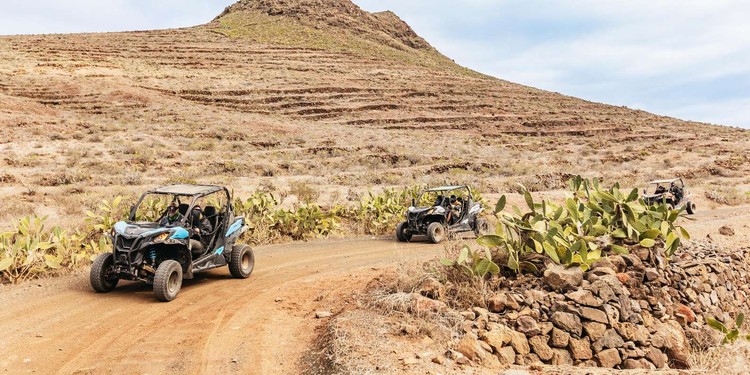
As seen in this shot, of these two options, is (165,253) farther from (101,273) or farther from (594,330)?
(594,330)

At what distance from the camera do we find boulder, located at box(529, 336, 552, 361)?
5301mm

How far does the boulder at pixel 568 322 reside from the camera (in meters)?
5.52

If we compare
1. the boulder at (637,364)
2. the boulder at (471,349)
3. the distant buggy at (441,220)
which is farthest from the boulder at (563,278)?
the distant buggy at (441,220)

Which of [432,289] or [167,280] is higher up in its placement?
[432,289]

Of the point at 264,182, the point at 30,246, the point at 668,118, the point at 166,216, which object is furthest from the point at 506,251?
the point at 668,118

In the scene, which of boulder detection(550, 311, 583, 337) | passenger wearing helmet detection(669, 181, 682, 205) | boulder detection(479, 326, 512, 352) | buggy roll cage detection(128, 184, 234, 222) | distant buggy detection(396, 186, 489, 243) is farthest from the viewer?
passenger wearing helmet detection(669, 181, 682, 205)

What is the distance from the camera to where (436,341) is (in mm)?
5164

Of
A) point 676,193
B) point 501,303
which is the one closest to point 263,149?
point 676,193

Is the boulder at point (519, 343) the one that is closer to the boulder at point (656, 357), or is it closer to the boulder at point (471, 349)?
the boulder at point (471, 349)

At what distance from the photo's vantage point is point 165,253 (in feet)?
25.7

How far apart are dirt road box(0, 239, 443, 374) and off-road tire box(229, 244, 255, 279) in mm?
171

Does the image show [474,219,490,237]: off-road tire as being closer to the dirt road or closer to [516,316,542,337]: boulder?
the dirt road

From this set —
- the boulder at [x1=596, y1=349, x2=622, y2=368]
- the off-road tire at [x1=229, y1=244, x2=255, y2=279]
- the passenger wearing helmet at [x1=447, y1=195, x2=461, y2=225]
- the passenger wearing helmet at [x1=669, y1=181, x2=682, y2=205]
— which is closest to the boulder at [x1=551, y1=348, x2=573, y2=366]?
the boulder at [x1=596, y1=349, x2=622, y2=368]

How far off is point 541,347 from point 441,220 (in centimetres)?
898
